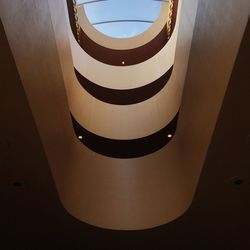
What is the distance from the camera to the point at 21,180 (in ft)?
21.4

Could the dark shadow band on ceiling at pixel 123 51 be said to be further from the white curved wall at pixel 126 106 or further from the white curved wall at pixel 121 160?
the white curved wall at pixel 121 160

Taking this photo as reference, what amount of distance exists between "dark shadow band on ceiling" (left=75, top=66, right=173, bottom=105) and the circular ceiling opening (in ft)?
14.5

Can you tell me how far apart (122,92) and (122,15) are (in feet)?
19.3

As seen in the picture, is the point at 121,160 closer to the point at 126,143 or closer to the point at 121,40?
the point at 126,143

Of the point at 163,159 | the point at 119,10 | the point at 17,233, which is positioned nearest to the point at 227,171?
the point at 163,159

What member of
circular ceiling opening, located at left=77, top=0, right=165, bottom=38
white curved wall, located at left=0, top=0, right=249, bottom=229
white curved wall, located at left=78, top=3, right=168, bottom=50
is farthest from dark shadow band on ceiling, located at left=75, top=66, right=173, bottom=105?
circular ceiling opening, located at left=77, top=0, right=165, bottom=38

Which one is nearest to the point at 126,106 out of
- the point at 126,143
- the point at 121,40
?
the point at 126,143

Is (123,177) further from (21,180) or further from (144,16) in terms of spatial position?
(144,16)

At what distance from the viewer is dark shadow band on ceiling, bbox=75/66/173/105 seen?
1099 centimetres

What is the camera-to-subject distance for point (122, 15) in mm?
15781

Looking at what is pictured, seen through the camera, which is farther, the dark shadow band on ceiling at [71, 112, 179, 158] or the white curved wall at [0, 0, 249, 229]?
the dark shadow band on ceiling at [71, 112, 179, 158]

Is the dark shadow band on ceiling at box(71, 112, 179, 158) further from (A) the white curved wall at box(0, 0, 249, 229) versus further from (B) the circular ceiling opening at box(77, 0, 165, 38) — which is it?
(B) the circular ceiling opening at box(77, 0, 165, 38)

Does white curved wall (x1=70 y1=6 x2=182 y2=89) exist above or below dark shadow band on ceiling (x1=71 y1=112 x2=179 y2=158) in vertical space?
above

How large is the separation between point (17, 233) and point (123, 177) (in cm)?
299
